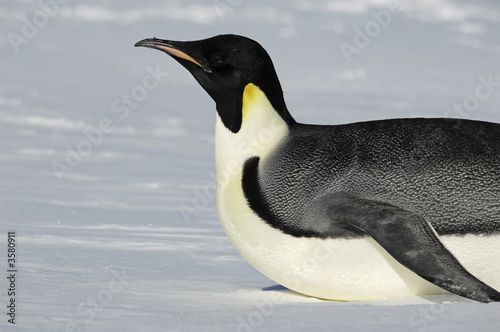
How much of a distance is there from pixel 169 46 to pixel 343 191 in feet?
3.84

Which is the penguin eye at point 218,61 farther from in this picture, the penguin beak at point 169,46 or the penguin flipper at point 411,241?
the penguin flipper at point 411,241

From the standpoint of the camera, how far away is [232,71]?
3.33 m

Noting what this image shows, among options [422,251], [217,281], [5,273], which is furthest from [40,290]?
[422,251]

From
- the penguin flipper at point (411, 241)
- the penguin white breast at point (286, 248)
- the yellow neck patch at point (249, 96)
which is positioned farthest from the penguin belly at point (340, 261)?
the yellow neck patch at point (249, 96)

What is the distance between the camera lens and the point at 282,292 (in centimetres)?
348

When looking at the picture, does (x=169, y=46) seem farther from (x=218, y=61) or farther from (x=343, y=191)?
(x=343, y=191)

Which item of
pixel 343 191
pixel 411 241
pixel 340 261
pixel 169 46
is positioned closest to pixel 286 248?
pixel 340 261

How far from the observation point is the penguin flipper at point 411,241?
279 cm

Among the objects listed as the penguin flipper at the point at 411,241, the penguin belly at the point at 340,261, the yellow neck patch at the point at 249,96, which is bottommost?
the penguin belly at the point at 340,261

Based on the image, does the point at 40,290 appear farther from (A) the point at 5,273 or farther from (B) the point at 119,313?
(B) the point at 119,313

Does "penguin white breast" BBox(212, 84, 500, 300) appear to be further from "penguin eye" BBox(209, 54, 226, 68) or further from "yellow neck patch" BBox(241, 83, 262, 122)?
"penguin eye" BBox(209, 54, 226, 68)

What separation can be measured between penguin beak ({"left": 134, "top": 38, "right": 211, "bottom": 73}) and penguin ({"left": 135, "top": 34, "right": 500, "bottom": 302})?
0.08 metres

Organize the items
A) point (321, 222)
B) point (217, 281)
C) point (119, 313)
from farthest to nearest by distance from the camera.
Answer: point (217, 281) < point (321, 222) < point (119, 313)

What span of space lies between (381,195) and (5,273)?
1.86 meters
